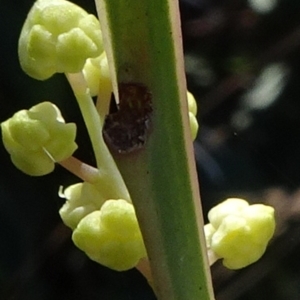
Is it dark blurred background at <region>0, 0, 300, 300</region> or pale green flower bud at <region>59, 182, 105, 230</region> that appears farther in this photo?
dark blurred background at <region>0, 0, 300, 300</region>

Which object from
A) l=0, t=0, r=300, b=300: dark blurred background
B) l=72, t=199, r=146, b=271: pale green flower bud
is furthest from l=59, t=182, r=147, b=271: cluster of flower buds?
l=0, t=0, r=300, b=300: dark blurred background

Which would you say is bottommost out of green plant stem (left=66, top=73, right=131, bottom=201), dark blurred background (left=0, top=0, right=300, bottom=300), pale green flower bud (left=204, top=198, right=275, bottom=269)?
dark blurred background (left=0, top=0, right=300, bottom=300)

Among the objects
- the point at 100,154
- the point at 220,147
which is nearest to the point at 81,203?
the point at 100,154

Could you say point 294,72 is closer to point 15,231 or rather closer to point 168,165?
point 15,231

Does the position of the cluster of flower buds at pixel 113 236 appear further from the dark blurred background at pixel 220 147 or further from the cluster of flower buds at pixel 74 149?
the dark blurred background at pixel 220 147

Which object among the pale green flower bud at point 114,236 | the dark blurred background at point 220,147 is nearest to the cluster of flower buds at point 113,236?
the pale green flower bud at point 114,236

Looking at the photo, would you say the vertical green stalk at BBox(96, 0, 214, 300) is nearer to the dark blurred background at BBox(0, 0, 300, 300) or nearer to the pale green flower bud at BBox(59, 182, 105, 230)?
the pale green flower bud at BBox(59, 182, 105, 230)
